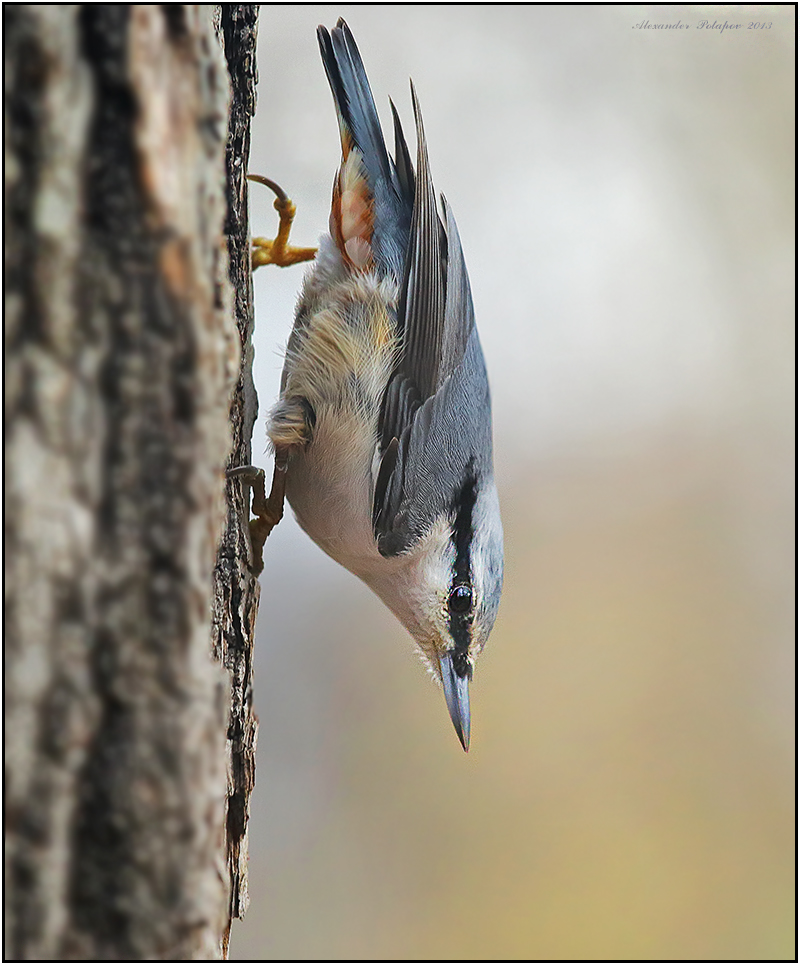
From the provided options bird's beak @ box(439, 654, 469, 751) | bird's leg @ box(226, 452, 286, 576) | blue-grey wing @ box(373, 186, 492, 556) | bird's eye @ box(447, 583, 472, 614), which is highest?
blue-grey wing @ box(373, 186, 492, 556)

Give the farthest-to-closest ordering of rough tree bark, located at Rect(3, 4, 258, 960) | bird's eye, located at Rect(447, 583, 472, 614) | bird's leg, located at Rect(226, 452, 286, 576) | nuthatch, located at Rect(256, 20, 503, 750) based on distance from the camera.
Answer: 1. bird's eye, located at Rect(447, 583, 472, 614)
2. nuthatch, located at Rect(256, 20, 503, 750)
3. bird's leg, located at Rect(226, 452, 286, 576)
4. rough tree bark, located at Rect(3, 4, 258, 960)

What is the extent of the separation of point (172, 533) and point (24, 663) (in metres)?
0.11

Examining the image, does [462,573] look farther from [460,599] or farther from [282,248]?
[282,248]

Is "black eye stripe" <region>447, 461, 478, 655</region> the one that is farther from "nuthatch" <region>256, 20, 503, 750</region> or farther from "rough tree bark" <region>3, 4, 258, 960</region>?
"rough tree bark" <region>3, 4, 258, 960</region>

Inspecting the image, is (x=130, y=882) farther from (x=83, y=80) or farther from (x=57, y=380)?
(x=83, y=80)

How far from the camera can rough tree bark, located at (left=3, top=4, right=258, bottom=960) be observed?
0.52 metres

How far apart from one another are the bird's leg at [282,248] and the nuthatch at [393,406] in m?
0.09

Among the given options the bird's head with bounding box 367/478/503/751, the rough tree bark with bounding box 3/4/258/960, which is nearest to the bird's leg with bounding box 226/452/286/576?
the bird's head with bounding box 367/478/503/751

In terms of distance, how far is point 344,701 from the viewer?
259 cm

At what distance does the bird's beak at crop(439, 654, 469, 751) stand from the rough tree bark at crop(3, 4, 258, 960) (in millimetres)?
1214

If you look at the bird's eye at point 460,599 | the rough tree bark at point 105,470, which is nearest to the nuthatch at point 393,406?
the bird's eye at point 460,599

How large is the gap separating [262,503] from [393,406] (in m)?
0.33

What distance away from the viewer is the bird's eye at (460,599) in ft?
5.74

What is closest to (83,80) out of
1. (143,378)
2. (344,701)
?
(143,378)
